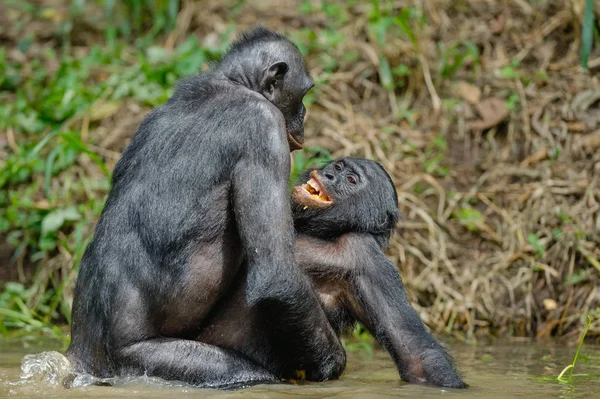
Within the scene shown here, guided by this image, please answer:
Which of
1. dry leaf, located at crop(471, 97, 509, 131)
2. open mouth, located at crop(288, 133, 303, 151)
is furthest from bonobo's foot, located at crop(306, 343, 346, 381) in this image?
dry leaf, located at crop(471, 97, 509, 131)

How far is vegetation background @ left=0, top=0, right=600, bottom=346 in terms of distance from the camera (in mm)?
7773

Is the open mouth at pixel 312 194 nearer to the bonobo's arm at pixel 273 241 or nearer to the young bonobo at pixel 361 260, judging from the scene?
the young bonobo at pixel 361 260

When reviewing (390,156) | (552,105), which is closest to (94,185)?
(390,156)


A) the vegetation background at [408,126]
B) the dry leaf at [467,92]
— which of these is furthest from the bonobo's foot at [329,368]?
the dry leaf at [467,92]

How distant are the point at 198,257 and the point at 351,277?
988mm

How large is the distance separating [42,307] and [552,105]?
5.31 meters

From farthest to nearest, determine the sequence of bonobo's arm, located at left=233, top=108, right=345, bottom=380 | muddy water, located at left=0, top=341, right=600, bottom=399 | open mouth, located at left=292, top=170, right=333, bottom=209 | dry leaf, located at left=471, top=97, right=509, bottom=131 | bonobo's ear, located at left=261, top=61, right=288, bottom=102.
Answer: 1. dry leaf, located at left=471, top=97, right=509, bottom=131
2. open mouth, located at left=292, top=170, right=333, bottom=209
3. bonobo's ear, located at left=261, top=61, right=288, bottom=102
4. bonobo's arm, located at left=233, top=108, right=345, bottom=380
5. muddy water, located at left=0, top=341, right=600, bottom=399

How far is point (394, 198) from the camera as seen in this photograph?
238 inches

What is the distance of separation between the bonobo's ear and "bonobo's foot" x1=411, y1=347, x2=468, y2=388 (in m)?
1.83

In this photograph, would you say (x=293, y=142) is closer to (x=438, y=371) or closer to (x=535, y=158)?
(x=438, y=371)

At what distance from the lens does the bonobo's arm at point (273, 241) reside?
492cm

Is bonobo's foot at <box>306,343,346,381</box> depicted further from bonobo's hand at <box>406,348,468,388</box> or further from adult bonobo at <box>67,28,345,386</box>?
bonobo's hand at <box>406,348,468,388</box>

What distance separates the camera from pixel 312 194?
5.95 metres

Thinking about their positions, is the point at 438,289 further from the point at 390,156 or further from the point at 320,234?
the point at 320,234
